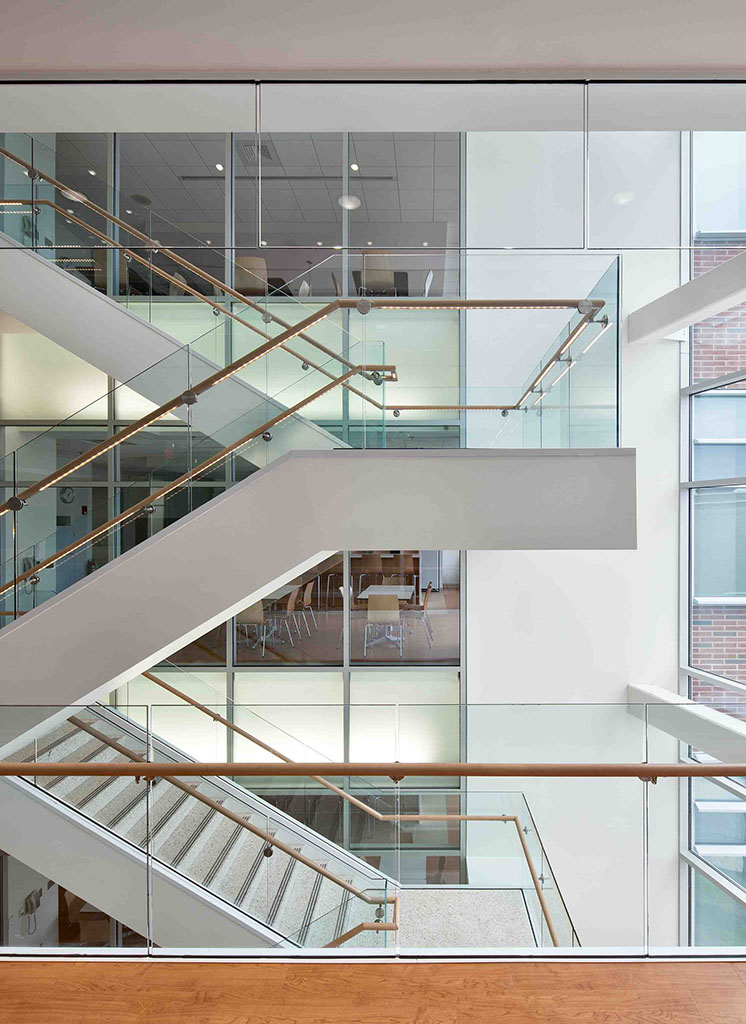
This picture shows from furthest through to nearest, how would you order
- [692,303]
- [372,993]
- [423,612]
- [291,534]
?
1. [423,612]
2. [692,303]
3. [291,534]
4. [372,993]

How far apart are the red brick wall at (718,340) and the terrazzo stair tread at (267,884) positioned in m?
6.38

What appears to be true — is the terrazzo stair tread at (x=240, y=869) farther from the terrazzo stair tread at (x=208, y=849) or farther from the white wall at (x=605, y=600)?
the white wall at (x=605, y=600)

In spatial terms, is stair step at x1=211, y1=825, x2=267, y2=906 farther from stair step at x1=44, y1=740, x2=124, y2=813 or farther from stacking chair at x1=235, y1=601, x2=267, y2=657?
stacking chair at x1=235, y1=601, x2=267, y2=657

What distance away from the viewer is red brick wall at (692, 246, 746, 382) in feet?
23.9

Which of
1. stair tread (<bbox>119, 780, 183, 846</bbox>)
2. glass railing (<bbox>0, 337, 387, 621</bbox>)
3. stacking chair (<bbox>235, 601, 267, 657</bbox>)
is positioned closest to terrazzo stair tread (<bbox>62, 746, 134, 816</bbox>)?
stair tread (<bbox>119, 780, 183, 846</bbox>)

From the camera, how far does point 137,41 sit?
101 inches

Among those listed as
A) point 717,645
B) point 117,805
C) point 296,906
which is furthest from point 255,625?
point 717,645

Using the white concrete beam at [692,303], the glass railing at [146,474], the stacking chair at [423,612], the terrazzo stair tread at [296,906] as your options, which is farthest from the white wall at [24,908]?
the white concrete beam at [692,303]

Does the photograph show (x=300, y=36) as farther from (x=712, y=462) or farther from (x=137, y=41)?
(x=712, y=462)

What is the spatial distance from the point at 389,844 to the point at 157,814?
2.84ft

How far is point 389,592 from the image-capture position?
723 cm

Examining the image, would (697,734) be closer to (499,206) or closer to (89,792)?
(89,792)

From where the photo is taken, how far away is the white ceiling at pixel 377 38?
240 centimetres

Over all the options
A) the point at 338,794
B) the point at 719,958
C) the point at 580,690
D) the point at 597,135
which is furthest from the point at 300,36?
the point at 580,690
